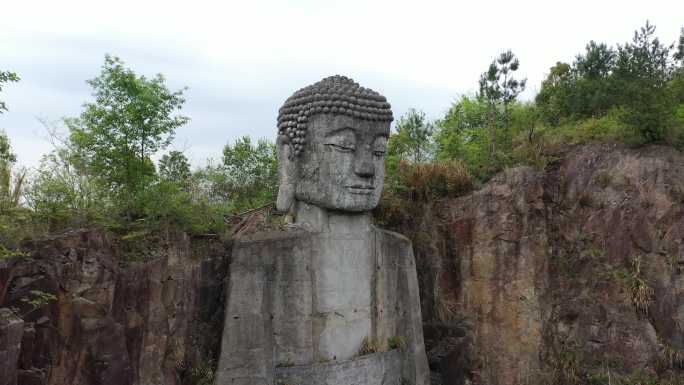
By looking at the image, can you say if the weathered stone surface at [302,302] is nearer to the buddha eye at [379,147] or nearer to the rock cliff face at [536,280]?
the rock cliff face at [536,280]

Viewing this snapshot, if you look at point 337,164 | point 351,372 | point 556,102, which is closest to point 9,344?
point 351,372

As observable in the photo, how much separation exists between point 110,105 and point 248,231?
2.28 m

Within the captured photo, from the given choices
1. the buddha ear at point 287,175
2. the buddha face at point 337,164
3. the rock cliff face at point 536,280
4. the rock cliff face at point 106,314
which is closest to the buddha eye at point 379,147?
the buddha face at point 337,164

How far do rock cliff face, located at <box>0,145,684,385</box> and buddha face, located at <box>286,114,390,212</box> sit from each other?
1.36 metres

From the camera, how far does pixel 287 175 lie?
6945mm

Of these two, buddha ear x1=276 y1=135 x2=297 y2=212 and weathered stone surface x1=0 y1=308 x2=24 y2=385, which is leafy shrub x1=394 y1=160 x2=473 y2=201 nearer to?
buddha ear x1=276 y1=135 x2=297 y2=212

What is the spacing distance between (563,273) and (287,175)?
4.32 meters

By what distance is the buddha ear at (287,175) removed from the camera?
6941 millimetres

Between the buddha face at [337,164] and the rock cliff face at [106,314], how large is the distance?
1512 mm

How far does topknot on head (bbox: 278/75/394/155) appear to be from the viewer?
673 centimetres

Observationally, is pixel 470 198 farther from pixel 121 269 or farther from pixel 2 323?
pixel 2 323

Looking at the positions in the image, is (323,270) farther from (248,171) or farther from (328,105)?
(248,171)

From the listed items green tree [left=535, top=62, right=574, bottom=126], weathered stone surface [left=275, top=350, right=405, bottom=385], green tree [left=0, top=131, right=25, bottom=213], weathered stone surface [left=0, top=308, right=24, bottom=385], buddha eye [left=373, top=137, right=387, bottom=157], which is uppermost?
green tree [left=535, top=62, right=574, bottom=126]

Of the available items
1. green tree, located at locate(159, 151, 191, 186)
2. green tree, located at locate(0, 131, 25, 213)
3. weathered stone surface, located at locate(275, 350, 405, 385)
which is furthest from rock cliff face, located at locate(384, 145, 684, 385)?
green tree, located at locate(0, 131, 25, 213)
